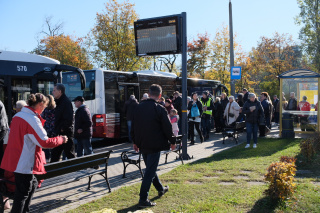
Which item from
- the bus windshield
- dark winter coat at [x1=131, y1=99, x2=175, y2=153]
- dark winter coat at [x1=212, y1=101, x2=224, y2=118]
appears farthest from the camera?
dark winter coat at [x1=212, y1=101, x2=224, y2=118]

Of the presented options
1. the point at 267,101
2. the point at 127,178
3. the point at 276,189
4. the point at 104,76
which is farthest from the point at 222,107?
the point at 276,189

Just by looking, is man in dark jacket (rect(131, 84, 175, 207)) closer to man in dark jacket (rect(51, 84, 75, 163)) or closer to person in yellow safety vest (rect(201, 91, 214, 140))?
man in dark jacket (rect(51, 84, 75, 163))

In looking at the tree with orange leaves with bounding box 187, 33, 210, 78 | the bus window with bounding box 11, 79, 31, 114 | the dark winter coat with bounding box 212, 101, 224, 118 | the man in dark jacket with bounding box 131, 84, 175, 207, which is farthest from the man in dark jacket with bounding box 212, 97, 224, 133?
the tree with orange leaves with bounding box 187, 33, 210, 78

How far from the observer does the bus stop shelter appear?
13859mm

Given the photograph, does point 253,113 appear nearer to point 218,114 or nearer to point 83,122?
point 218,114

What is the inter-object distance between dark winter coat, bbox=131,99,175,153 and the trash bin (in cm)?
981

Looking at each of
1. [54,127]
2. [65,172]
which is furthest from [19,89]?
[65,172]

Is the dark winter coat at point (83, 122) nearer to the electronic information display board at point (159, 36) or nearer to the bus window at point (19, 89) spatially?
the bus window at point (19, 89)

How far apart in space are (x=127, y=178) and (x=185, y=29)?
4380mm

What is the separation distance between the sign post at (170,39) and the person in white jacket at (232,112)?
4.97m

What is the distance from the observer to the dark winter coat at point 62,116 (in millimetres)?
7133

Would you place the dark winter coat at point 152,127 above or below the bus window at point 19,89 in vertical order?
below

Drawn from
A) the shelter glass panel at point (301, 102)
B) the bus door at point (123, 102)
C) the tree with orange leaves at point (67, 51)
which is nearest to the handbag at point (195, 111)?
the bus door at point (123, 102)

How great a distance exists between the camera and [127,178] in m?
7.46
